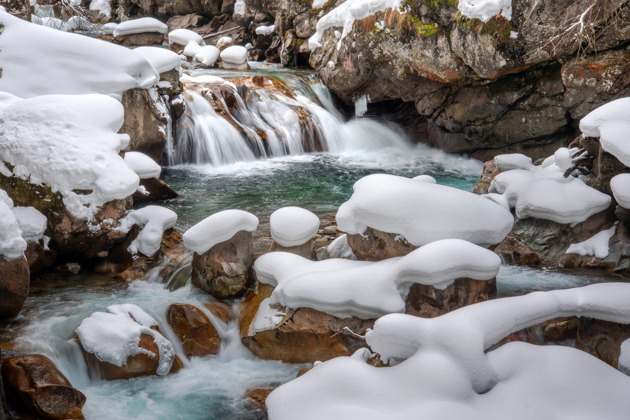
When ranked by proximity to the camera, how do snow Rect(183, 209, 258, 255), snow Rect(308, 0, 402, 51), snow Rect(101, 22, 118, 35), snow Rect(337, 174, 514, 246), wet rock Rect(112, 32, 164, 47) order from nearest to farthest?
snow Rect(337, 174, 514, 246) < snow Rect(183, 209, 258, 255) < snow Rect(308, 0, 402, 51) < wet rock Rect(112, 32, 164, 47) < snow Rect(101, 22, 118, 35)

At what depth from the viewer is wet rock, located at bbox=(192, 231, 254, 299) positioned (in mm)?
4371

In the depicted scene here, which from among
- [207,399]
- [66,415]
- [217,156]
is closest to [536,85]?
[217,156]

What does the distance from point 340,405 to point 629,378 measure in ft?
5.03

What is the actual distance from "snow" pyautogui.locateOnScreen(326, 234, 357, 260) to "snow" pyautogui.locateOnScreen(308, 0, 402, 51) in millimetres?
5796

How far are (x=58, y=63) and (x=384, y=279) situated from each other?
18.1 ft

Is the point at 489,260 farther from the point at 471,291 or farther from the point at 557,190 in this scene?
the point at 557,190

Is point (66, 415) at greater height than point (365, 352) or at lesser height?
lesser

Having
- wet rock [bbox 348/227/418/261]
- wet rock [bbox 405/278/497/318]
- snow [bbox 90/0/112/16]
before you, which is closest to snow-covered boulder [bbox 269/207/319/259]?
wet rock [bbox 348/227/418/261]

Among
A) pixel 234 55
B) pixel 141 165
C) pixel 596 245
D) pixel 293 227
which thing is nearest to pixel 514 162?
pixel 596 245

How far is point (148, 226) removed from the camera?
5.16 metres

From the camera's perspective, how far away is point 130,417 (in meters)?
3.25

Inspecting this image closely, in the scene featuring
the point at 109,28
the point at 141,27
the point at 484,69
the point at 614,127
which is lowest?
the point at 614,127

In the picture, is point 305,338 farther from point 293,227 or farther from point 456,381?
point 456,381

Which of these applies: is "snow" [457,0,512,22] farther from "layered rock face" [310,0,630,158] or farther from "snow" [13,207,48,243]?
"snow" [13,207,48,243]
